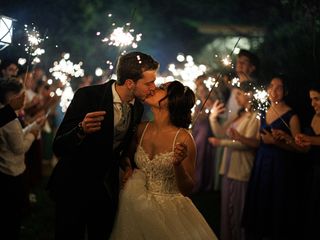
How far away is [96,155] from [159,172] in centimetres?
60

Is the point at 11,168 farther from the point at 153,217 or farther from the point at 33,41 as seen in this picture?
the point at 153,217

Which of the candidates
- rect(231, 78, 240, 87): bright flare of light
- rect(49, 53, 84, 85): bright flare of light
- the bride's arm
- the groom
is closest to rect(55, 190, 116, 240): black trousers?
the groom

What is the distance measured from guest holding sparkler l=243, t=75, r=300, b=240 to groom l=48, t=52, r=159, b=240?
2.17m

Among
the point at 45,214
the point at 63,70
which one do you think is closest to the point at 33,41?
the point at 63,70

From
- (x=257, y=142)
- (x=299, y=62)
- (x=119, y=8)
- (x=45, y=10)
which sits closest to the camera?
(x=257, y=142)

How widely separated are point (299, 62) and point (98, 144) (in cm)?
517

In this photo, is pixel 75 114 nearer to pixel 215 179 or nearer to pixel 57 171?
pixel 57 171

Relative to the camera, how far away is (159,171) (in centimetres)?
490

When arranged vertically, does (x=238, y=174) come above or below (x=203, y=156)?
above

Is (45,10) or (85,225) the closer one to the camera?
(85,225)

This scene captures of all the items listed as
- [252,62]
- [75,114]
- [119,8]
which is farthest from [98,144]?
[119,8]

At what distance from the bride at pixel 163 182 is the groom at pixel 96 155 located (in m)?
0.15

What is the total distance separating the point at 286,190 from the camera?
662 cm

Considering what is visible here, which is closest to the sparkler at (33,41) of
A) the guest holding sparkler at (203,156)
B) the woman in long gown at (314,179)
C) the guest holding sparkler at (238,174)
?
the guest holding sparkler at (238,174)
